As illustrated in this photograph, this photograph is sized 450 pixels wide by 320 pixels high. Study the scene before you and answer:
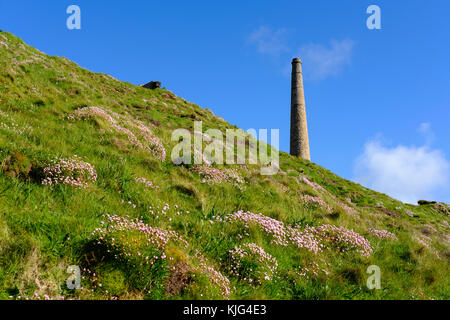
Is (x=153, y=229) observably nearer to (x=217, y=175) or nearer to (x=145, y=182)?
(x=145, y=182)

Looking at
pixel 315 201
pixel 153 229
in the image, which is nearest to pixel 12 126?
pixel 153 229

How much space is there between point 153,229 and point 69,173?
3159 millimetres

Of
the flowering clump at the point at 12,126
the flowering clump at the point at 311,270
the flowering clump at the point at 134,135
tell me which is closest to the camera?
the flowering clump at the point at 311,270

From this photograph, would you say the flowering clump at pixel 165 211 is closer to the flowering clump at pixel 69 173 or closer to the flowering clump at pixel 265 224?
the flowering clump at pixel 265 224

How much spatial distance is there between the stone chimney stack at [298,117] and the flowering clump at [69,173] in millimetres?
42950

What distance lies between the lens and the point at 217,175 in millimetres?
11789

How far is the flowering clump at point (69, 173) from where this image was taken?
23.1 feet

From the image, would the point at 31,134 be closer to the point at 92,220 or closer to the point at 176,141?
the point at 92,220

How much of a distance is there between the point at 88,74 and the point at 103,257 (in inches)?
1140

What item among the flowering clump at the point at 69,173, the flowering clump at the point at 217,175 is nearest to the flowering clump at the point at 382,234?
the flowering clump at the point at 217,175

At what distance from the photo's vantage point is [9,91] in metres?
12.7

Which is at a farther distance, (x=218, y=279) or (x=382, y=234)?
(x=382, y=234)

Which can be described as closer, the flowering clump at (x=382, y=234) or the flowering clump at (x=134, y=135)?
the flowering clump at (x=382, y=234)

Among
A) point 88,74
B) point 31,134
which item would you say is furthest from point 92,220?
point 88,74
